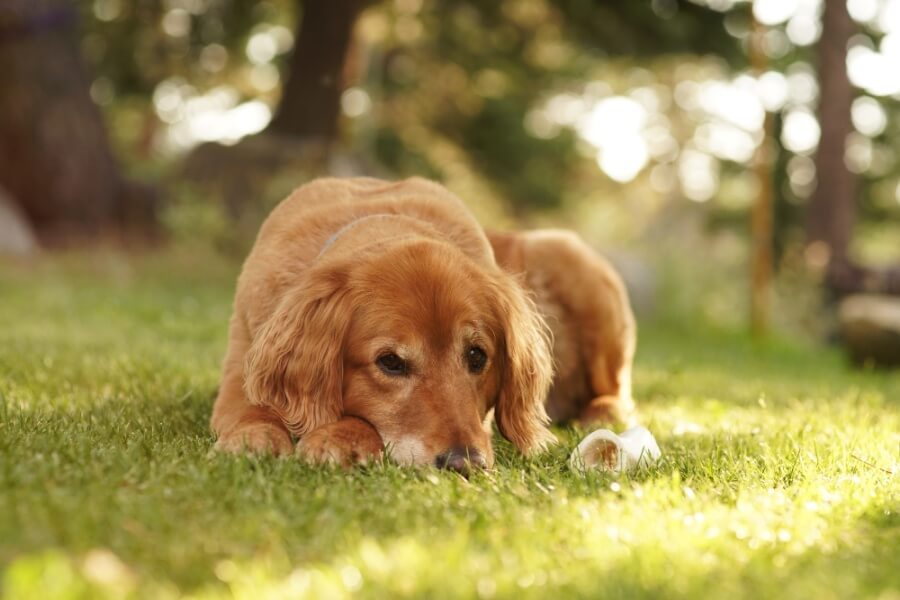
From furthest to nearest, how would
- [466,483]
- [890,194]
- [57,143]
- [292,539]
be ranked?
[890,194]
[57,143]
[466,483]
[292,539]

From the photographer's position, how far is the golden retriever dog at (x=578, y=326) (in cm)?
510

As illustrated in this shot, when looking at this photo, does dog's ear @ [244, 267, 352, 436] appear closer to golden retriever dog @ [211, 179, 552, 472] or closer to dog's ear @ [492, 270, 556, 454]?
golden retriever dog @ [211, 179, 552, 472]

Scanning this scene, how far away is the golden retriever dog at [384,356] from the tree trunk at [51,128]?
969 centimetres

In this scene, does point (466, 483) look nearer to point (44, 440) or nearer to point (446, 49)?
point (44, 440)

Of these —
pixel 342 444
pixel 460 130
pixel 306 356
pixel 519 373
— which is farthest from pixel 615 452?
pixel 460 130

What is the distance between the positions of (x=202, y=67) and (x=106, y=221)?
9336 millimetres

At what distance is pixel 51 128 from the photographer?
1251 centimetres

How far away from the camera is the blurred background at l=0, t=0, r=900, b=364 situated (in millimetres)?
12523

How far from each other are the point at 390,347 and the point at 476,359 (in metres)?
0.37

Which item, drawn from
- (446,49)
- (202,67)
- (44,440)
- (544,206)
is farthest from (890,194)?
(44,440)

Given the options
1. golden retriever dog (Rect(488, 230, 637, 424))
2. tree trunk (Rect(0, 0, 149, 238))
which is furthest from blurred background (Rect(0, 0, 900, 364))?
golden retriever dog (Rect(488, 230, 637, 424))

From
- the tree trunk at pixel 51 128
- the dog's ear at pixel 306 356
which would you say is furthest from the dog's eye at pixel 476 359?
the tree trunk at pixel 51 128

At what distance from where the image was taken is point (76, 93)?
12672 mm

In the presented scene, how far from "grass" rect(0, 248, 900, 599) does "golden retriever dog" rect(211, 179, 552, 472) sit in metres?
0.16
